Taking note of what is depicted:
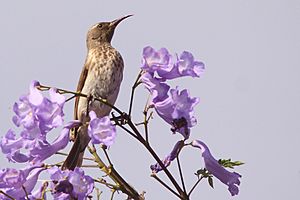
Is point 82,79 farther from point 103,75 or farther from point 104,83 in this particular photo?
point 104,83

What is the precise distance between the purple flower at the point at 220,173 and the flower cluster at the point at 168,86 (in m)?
0.16

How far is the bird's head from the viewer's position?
794 centimetres

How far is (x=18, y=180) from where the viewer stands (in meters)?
3.32

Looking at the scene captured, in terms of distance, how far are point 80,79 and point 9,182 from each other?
10.8 ft

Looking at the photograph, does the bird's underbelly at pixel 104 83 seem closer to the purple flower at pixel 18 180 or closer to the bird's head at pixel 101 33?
the bird's head at pixel 101 33

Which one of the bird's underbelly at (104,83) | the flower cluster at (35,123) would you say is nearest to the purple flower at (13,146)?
the flower cluster at (35,123)

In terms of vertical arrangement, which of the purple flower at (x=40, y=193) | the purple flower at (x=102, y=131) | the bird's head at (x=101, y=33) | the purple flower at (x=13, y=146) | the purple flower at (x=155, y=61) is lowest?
the purple flower at (x=40, y=193)

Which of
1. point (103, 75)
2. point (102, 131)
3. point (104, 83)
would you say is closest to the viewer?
point (102, 131)

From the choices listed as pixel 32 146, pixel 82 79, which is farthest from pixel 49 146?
pixel 82 79

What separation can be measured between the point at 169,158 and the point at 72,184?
1.82 feet

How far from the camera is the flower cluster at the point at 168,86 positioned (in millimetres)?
3309

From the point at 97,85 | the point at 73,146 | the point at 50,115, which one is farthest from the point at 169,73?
the point at 97,85

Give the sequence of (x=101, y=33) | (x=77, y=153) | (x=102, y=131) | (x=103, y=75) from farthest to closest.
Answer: (x=101, y=33)
(x=103, y=75)
(x=77, y=153)
(x=102, y=131)

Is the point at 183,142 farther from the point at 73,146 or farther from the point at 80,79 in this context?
the point at 80,79
